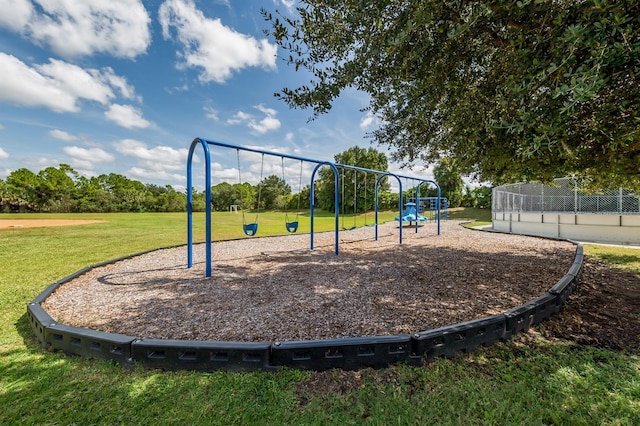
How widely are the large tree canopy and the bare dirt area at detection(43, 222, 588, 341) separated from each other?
5.96 ft

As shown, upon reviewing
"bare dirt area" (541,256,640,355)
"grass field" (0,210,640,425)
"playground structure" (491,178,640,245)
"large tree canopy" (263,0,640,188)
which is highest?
"large tree canopy" (263,0,640,188)

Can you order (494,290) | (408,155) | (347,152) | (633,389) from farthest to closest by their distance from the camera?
1. (347,152)
2. (408,155)
3. (494,290)
4. (633,389)

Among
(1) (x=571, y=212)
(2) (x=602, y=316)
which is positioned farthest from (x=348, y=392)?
(1) (x=571, y=212)

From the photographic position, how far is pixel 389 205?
3094 cm

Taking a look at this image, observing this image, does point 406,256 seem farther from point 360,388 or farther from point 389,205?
point 389,205

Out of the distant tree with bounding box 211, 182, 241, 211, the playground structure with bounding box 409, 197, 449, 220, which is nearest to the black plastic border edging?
the playground structure with bounding box 409, 197, 449, 220

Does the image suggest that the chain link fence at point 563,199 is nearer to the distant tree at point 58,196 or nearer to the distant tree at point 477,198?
the distant tree at point 477,198

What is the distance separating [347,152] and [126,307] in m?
34.5

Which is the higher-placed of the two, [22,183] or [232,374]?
[22,183]

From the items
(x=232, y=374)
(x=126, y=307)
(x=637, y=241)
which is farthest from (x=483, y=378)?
(x=637, y=241)

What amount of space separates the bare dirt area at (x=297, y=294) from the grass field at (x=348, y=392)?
A: 54 cm

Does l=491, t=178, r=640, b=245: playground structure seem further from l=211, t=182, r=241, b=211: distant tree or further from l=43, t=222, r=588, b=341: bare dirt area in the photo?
l=211, t=182, r=241, b=211: distant tree

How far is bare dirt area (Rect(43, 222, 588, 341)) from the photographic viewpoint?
2.76 meters

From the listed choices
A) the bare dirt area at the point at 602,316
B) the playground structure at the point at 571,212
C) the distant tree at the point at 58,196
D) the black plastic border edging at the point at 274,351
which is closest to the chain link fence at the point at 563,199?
the playground structure at the point at 571,212
